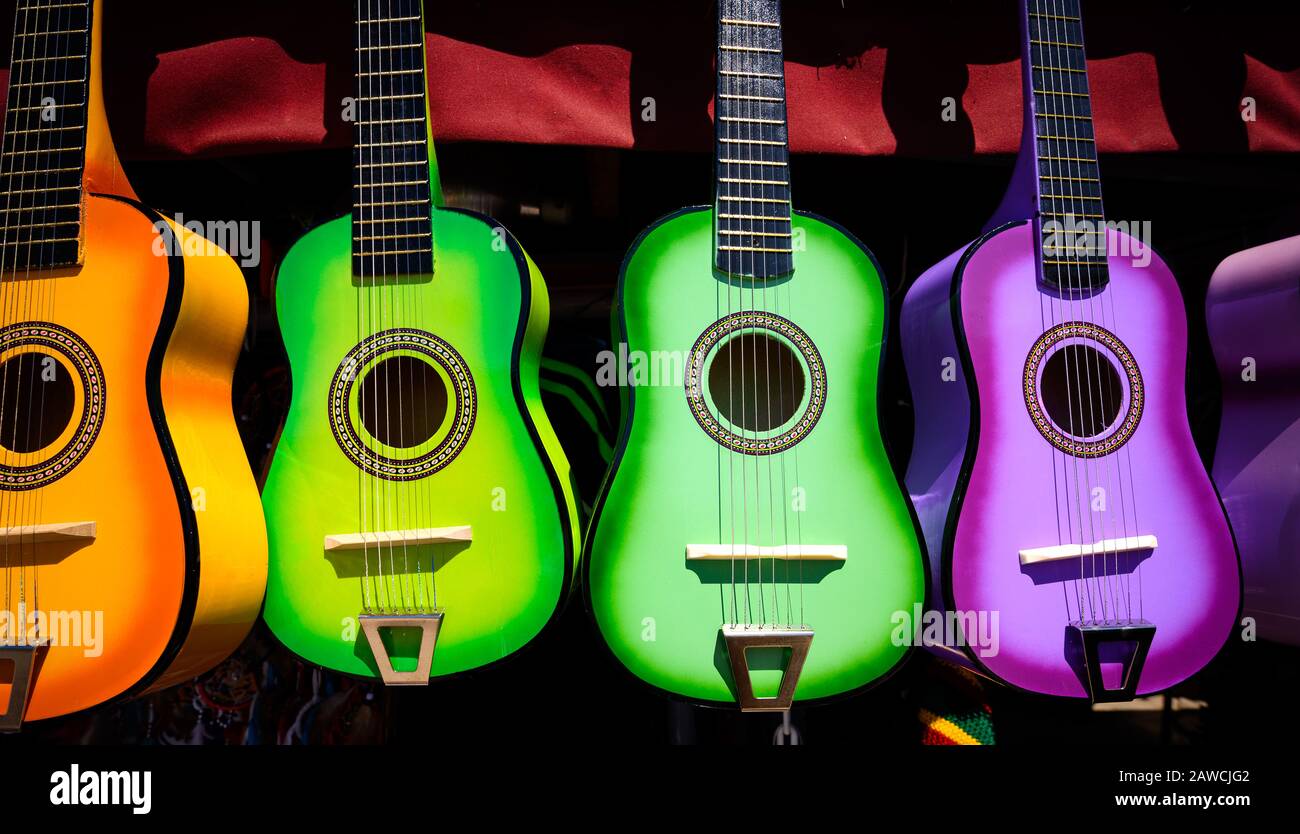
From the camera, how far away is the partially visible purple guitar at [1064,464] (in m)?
1.52

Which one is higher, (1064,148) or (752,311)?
(1064,148)

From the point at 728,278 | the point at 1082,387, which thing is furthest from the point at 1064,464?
the point at 728,278

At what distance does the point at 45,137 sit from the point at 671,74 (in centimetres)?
134

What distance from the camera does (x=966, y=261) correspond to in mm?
1644

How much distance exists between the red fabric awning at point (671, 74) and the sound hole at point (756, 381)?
1.77 ft

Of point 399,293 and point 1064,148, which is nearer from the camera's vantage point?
point 399,293

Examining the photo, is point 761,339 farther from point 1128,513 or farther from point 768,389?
point 1128,513

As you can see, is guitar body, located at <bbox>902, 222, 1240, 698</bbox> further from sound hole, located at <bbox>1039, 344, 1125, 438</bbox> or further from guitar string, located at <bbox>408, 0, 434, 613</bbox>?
guitar string, located at <bbox>408, 0, 434, 613</bbox>

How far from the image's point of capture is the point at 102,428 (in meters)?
1.47

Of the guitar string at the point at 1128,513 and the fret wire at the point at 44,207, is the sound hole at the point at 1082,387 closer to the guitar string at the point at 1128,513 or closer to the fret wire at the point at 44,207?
the guitar string at the point at 1128,513

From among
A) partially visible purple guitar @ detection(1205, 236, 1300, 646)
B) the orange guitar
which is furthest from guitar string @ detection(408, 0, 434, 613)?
partially visible purple guitar @ detection(1205, 236, 1300, 646)

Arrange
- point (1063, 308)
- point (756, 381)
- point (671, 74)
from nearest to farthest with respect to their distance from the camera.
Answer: point (1063, 308)
point (756, 381)
point (671, 74)

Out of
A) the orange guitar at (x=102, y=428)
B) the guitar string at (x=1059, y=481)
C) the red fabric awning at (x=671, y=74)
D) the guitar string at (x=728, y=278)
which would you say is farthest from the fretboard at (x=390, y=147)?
the guitar string at (x=1059, y=481)

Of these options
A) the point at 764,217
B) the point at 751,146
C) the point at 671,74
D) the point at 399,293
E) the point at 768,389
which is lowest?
the point at 768,389
